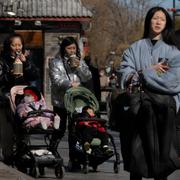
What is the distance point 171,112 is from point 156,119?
5.9 inches

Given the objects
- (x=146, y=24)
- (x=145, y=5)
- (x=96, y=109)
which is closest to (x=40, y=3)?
(x=96, y=109)

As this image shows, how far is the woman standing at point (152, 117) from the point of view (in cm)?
761

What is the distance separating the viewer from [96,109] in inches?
449

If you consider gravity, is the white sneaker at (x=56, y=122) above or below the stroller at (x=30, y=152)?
above

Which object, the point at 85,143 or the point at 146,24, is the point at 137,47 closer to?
the point at 146,24

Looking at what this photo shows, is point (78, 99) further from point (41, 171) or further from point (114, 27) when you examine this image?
point (114, 27)

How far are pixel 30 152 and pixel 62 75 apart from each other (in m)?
1.30

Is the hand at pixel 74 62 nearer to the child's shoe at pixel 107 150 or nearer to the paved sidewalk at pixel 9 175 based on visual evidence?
the child's shoe at pixel 107 150

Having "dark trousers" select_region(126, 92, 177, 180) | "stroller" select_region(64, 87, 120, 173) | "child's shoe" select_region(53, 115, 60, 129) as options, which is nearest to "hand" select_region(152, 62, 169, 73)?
"dark trousers" select_region(126, 92, 177, 180)

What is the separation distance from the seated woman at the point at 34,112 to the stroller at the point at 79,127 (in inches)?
18.7

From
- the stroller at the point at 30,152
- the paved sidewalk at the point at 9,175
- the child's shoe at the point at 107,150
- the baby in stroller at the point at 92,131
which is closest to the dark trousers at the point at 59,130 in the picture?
the stroller at the point at 30,152

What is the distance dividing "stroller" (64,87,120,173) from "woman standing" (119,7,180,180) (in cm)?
327

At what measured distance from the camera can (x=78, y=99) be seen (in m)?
11.2

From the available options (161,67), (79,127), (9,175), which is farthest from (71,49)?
(161,67)
